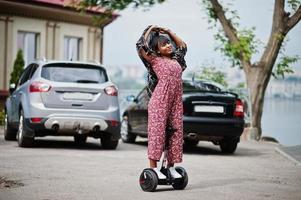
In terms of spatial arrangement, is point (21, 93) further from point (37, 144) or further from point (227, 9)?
point (227, 9)

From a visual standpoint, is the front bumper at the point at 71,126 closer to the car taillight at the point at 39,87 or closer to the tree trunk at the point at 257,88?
the car taillight at the point at 39,87

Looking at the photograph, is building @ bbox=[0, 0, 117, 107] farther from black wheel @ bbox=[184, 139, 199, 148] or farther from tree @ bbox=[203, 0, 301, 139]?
black wheel @ bbox=[184, 139, 199, 148]

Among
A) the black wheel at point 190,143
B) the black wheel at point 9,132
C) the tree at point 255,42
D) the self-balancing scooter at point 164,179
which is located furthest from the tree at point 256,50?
the self-balancing scooter at point 164,179

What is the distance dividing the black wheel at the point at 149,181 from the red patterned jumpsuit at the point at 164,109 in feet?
0.64

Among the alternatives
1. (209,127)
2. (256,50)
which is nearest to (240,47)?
(256,50)

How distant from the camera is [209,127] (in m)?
14.9

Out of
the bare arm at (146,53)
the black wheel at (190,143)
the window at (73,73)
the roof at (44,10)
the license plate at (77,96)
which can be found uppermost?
the roof at (44,10)

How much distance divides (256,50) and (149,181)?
15.5 metres

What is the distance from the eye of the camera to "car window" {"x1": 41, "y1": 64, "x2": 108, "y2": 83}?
14.9 meters

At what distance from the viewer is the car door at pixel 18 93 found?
15.4 m

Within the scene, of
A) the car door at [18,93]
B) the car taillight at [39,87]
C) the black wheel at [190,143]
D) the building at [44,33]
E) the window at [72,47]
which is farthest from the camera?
the window at [72,47]

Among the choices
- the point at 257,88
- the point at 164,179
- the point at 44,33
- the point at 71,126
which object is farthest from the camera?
the point at 44,33

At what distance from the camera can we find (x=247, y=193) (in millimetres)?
9094

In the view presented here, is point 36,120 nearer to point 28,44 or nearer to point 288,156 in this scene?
point 288,156
